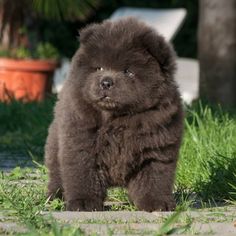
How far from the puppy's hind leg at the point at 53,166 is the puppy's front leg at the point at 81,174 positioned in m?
0.41

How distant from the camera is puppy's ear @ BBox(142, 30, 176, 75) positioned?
4.59 meters

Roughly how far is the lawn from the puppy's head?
0.61 metres

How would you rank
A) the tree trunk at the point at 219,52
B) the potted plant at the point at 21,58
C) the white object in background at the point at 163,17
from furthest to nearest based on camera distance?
the white object in background at the point at 163,17 < the potted plant at the point at 21,58 < the tree trunk at the point at 219,52

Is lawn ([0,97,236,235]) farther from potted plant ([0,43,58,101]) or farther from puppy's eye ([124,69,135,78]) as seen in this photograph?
potted plant ([0,43,58,101])

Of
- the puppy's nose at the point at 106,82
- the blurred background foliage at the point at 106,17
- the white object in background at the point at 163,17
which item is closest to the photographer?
the puppy's nose at the point at 106,82

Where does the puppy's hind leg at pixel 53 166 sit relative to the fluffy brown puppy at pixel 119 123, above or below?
below

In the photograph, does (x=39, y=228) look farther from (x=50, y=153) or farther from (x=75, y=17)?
(x=75, y=17)

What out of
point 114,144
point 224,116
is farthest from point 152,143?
point 224,116

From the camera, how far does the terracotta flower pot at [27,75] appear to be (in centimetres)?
1315

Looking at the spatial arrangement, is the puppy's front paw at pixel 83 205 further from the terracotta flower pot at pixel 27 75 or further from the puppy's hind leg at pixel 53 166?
the terracotta flower pot at pixel 27 75

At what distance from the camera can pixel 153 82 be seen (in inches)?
180

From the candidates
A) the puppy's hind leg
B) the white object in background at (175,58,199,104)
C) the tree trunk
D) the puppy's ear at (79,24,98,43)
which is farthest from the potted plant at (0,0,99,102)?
the puppy's ear at (79,24,98,43)

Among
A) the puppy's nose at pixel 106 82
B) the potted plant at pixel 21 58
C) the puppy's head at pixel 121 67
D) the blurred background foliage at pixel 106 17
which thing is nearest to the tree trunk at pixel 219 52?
the potted plant at pixel 21 58

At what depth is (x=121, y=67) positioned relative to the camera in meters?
4.52
